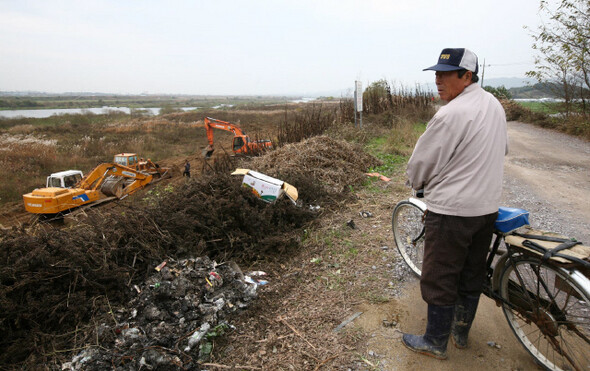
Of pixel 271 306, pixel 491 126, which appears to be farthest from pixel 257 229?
pixel 491 126

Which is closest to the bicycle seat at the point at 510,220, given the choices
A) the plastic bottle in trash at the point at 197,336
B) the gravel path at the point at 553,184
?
the plastic bottle in trash at the point at 197,336

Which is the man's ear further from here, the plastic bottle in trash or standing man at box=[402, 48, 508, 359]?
the plastic bottle in trash

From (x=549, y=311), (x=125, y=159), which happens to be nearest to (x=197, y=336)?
(x=549, y=311)

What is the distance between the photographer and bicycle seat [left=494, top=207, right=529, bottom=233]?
6.88 ft

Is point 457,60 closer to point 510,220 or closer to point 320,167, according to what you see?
point 510,220

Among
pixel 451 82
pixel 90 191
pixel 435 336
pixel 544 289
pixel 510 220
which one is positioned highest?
pixel 451 82

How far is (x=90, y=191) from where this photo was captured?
10.1 meters

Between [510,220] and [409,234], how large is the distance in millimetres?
1508

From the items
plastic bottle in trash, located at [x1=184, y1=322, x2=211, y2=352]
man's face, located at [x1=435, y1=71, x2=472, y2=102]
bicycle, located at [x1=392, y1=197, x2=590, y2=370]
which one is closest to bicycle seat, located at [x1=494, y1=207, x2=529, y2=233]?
bicycle, located at [x1=392, y1=197, x2=590, y2=370]

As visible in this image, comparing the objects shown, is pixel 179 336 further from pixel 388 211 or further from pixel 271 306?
pixel 388 211

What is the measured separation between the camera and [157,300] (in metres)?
2.75

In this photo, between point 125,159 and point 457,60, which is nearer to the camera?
point 457,60

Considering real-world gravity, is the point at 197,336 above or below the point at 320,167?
below

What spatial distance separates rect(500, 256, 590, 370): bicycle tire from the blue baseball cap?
128cm
